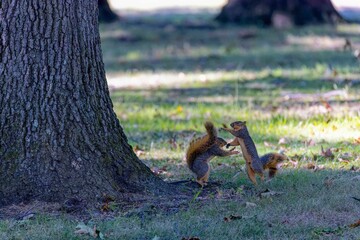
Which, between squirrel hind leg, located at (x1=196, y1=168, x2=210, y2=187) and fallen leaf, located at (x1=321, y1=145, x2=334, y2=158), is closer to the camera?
squirrel hind leg, located at (x1=196, y1=168, x2=210, y2=187)

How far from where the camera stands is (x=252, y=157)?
6484mm

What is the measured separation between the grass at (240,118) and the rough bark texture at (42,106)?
33 centimetres

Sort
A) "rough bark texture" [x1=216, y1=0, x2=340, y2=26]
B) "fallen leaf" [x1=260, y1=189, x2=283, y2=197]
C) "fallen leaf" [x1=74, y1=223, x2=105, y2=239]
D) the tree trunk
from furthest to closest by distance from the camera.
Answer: the tree trunk < "rough bark texture" [x1=216, y1=0, x2=340, y2=26] < "fallen leaf" [x1=260, y1=189, x2=283, y2=197] < "fallen leaf" [x1=74, y1=223, x2=105, y2=239]

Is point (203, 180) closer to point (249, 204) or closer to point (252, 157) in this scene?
point (252, 157)

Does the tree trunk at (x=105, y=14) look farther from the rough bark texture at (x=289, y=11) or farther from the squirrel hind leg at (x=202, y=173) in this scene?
the squirrel hind leg at (x=202, y=173)

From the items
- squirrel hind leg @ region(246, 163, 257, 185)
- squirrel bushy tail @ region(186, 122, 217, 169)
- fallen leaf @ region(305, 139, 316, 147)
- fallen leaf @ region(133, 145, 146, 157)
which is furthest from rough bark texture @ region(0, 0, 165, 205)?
fallen leaf @ region(305, 139, 316, 147)

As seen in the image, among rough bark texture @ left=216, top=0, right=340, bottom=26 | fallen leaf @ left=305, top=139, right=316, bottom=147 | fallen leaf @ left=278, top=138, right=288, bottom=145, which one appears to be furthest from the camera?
rough bark texture @ left=216, top=0, right=340, bottom=26

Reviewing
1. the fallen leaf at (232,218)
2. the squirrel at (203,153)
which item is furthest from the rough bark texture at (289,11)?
the fallen leaf at (232,218)

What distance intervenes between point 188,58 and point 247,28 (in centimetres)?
347

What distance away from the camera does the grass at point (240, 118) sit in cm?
570

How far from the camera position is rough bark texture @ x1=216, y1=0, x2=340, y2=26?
18748mm

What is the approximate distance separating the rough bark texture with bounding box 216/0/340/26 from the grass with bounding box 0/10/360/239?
0.41 meters

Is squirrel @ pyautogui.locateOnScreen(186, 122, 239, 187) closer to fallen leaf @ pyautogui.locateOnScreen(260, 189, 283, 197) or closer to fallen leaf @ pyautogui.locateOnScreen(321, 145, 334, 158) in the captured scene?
fallen leaf @ pyautogui.locateOnScreen(260, 189, 283, 197)

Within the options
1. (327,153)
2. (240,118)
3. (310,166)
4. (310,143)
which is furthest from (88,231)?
(240,118)
